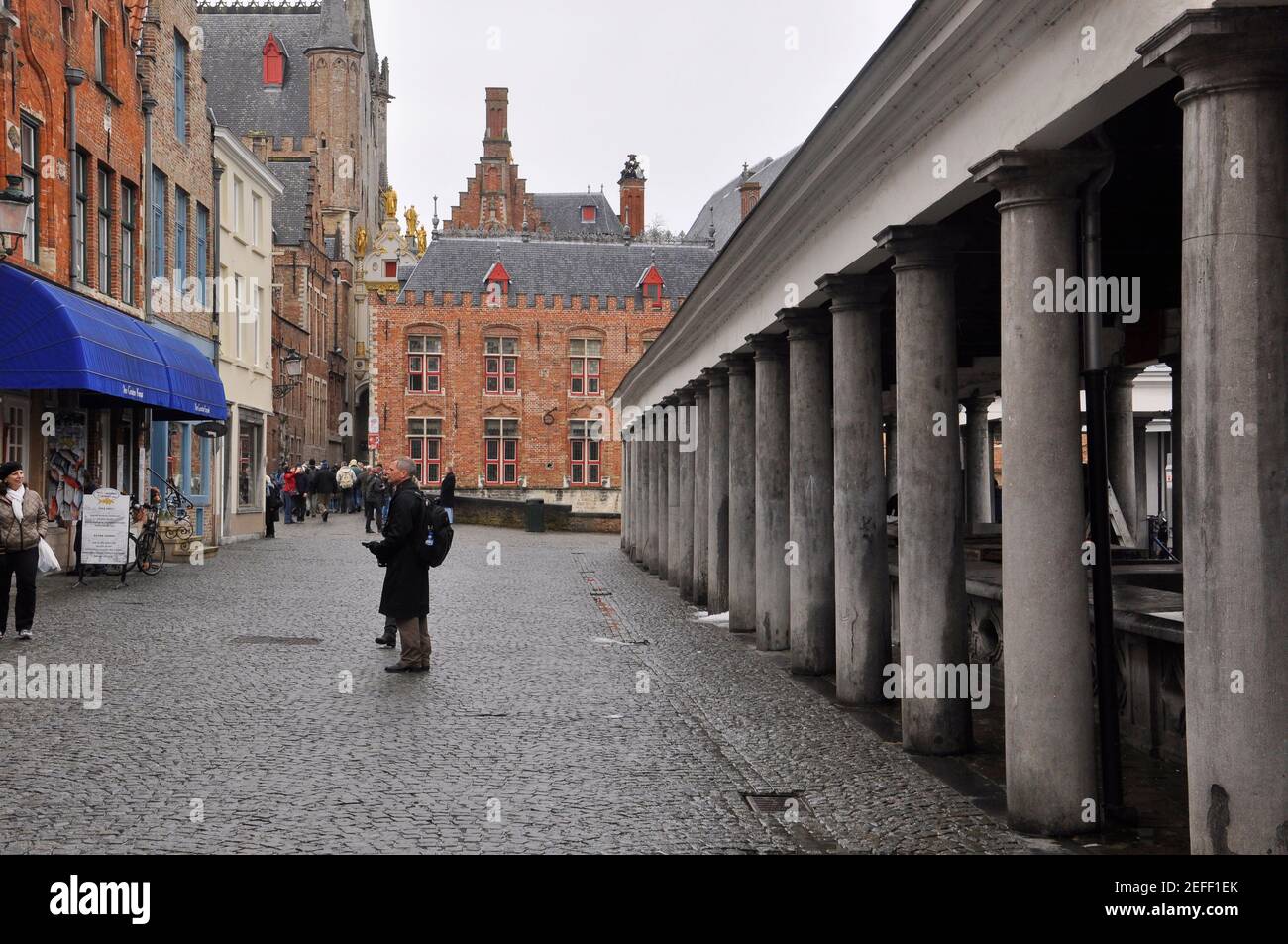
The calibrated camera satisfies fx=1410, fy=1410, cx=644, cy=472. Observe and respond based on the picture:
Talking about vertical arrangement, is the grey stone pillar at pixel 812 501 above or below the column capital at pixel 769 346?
below

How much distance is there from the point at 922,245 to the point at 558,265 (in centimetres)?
6326

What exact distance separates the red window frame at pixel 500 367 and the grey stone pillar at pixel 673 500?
147 feet

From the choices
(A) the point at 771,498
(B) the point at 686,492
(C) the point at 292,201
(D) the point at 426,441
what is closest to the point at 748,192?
(D) the point at 426,441

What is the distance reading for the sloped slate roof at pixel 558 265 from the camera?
70.0m

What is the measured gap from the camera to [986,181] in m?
7.20

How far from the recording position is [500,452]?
69.8m

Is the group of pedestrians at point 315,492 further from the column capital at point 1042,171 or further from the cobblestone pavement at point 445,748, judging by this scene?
the column capital at point 1042,171

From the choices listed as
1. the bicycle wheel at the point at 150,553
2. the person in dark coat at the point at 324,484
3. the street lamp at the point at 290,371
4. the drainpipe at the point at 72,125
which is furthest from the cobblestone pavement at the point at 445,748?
the person in dark coat at the point at 324,484

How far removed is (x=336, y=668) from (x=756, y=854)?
6.77 meters

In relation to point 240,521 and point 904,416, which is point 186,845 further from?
point 240,521

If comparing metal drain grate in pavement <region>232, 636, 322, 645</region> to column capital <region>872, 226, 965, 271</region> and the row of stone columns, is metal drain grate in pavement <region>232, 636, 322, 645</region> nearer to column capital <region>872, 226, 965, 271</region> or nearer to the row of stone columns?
the row of stone columns

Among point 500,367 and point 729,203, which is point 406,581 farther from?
point 729,203

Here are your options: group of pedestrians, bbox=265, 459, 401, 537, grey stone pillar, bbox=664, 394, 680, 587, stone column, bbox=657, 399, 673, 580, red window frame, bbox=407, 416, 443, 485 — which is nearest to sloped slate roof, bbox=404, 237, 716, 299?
red window frame, bbox=407, 416, 443, 485

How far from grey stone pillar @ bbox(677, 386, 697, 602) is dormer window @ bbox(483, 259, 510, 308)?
156ft
